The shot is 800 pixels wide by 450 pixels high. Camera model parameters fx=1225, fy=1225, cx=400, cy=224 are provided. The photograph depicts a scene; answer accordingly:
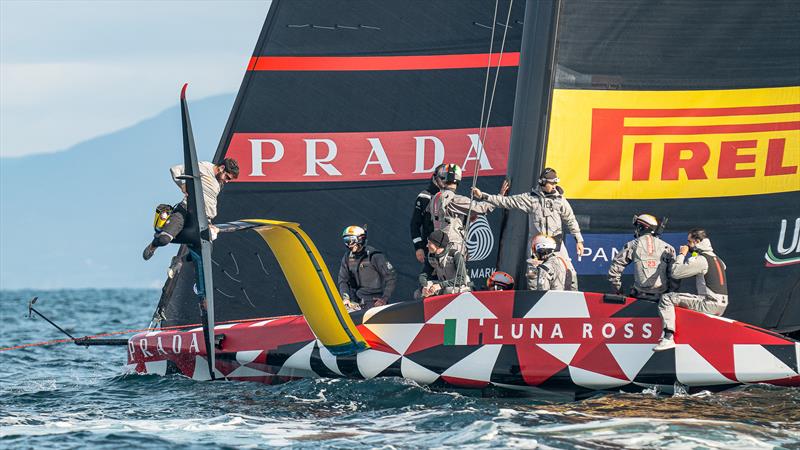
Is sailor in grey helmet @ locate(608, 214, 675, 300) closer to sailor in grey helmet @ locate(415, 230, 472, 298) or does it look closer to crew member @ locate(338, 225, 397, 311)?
sailor in grey helmet @ locate(415, 230, 472, 298)

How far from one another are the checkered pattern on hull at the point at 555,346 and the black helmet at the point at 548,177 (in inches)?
38.8

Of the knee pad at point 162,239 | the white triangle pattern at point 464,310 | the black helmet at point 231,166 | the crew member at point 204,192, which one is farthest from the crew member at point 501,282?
the knee pad at point 162,239

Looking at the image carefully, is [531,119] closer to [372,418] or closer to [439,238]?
[439,238]

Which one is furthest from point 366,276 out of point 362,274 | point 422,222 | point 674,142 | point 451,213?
point 674,142

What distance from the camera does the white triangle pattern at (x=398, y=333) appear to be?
347 inches

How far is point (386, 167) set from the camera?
11.7 metres

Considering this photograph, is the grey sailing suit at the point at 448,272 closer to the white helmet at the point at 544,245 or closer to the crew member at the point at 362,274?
the crew member at the point at 362,274

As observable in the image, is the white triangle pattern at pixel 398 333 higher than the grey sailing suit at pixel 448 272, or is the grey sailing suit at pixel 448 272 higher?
the grey sailing suit at pixel 448 272

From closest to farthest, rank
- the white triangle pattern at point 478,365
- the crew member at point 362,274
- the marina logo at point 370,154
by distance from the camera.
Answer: the white triangle pattern at point 478,365 → the crew member at point 362,274 → the marina logo at point 370,154

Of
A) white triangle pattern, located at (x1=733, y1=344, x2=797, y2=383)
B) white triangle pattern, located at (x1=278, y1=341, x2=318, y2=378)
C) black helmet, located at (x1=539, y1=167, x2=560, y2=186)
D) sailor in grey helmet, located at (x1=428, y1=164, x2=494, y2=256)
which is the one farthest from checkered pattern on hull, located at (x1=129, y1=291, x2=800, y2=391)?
black helmet, located at (x1=539, y1=167, x2=560, y2=186)

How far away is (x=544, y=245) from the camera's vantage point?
8.88m

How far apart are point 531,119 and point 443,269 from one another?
1.35m

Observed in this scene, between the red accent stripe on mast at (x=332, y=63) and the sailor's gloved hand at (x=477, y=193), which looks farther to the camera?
the red accent stripe on mast at (x=332, y=63)

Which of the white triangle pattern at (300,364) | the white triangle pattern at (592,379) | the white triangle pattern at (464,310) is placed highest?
the white triangle pattern at (464,310)
